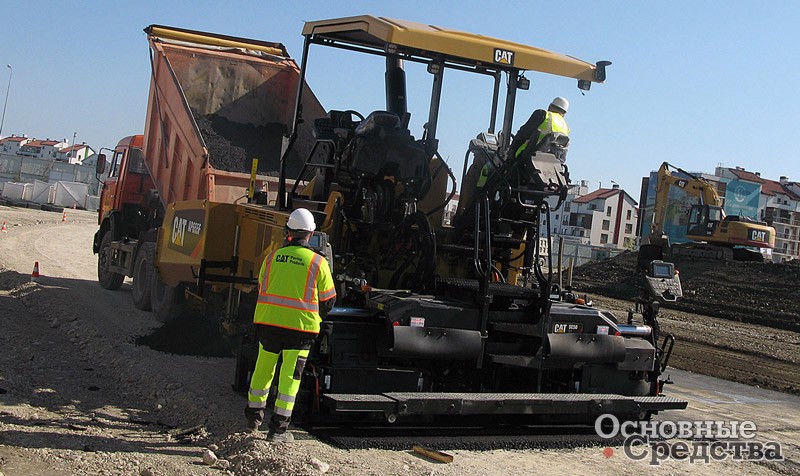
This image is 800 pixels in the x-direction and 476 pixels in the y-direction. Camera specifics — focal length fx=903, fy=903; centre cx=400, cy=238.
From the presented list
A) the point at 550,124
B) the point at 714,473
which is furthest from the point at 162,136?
the point at 714,473

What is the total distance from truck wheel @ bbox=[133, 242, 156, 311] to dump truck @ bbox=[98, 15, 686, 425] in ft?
12.4

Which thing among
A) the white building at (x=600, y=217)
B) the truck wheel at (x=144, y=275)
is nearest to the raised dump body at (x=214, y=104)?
the truck wheel at (x=144, y=275)

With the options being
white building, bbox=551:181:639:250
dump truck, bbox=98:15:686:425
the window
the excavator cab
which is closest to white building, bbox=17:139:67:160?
white building, bbox=551:181:639:250

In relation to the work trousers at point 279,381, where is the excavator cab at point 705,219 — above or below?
above

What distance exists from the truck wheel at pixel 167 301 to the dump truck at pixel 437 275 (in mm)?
2303

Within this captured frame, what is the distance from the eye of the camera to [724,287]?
85.3 ft

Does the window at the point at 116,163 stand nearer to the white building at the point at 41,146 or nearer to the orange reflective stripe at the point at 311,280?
the orange reflective stripe at the point at 311,280

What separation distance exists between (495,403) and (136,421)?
278 cm

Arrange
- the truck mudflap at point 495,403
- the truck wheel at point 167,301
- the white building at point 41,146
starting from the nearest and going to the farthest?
1. the truck mudflap at point 495,403
2. the truck wheel at point 167,301
3. the white building at point 41,146

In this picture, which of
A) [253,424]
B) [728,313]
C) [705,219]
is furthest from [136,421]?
[705,219]

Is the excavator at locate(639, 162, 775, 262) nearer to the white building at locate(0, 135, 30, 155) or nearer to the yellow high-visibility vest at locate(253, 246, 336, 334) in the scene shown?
the yellow high-visibility vest at locate(253, 246, 336, 334)

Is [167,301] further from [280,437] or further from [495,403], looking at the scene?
[495,403]

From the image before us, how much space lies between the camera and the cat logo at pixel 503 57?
25.1 ft

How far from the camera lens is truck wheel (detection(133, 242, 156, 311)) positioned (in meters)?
12.2
